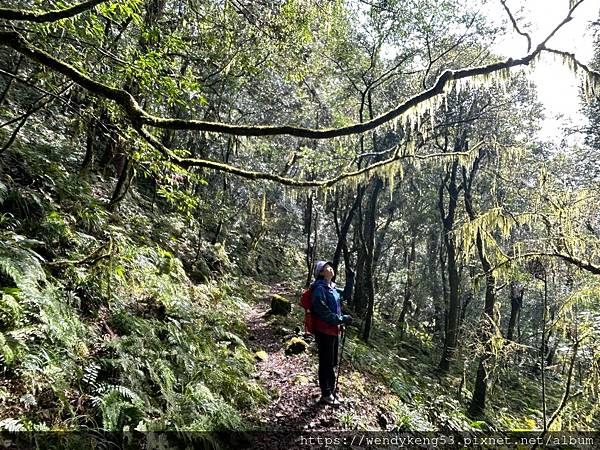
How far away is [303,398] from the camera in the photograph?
22.7 ft

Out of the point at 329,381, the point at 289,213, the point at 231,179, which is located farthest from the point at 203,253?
the point at 289,213

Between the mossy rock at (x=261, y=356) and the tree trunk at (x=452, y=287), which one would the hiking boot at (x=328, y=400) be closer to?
the mossy rock at (x=261, y=356)

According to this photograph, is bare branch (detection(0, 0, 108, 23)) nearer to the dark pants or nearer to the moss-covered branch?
the moss-covered branch

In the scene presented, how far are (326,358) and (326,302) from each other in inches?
37.1

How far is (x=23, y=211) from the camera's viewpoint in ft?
22.0

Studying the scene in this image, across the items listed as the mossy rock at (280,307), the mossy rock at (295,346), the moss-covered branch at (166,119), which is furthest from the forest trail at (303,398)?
the moss-covered branch at (166,119)

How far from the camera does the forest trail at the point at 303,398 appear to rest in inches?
233

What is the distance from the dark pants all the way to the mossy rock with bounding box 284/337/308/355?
2.80 metres

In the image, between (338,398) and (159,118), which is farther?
(338,398)

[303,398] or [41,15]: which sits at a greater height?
[41,15]

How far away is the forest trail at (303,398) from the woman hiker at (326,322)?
362mm

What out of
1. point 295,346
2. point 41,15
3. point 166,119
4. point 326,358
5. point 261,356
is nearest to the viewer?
point 41,15

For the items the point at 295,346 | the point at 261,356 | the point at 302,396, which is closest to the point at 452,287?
the point at 295,346

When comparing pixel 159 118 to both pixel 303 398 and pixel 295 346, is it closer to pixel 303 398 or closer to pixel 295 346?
pixel 303 398
